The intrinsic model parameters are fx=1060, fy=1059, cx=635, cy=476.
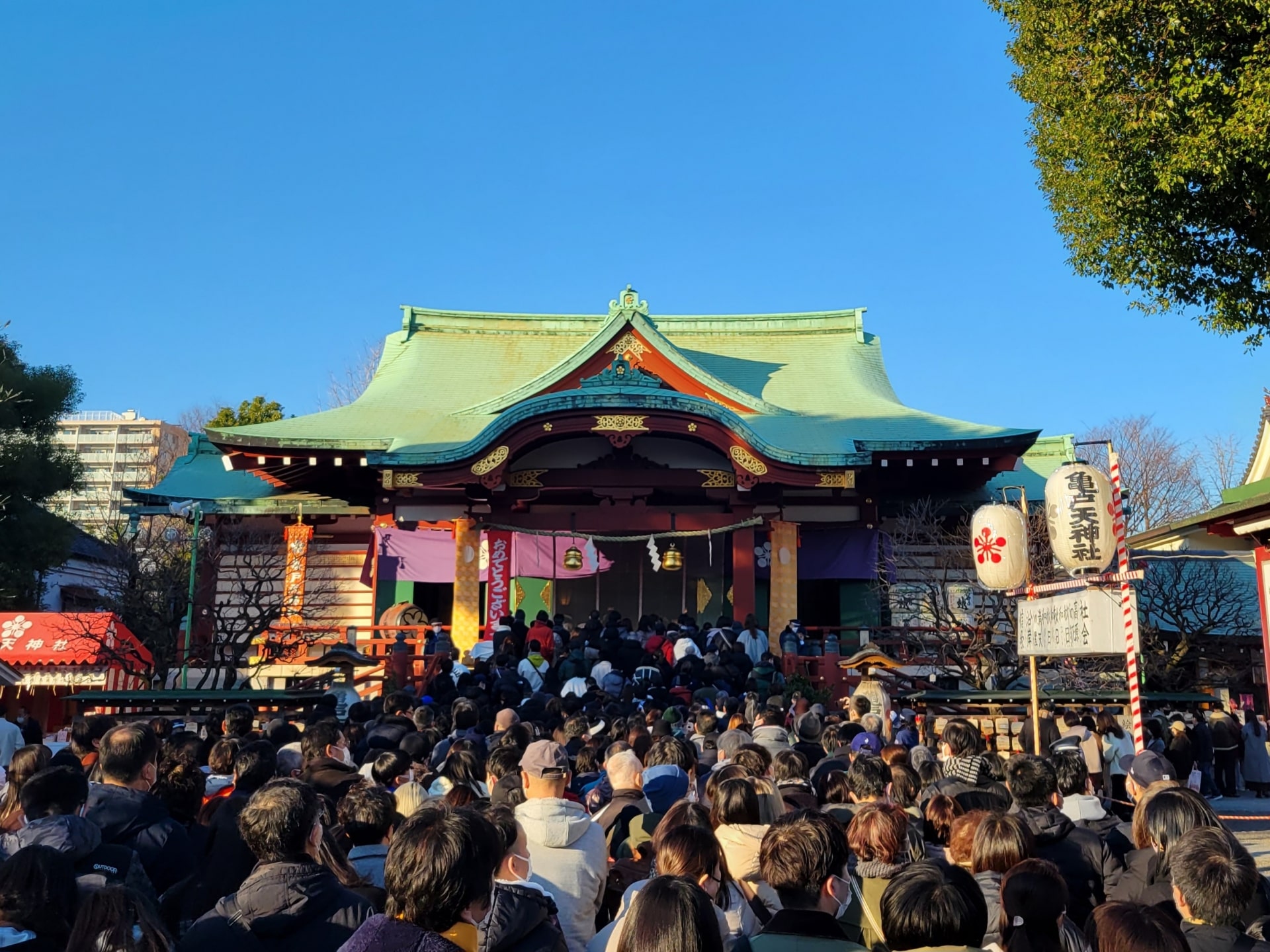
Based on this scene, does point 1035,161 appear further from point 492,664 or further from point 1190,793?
point 492,664

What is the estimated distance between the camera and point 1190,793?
156 inches

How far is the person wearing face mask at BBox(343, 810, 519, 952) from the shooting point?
8.36ft

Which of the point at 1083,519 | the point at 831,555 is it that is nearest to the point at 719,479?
the point at 831,555

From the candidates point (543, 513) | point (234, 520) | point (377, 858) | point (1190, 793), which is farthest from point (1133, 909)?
point (234, 520)

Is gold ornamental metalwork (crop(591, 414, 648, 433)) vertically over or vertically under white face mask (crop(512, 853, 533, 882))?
over

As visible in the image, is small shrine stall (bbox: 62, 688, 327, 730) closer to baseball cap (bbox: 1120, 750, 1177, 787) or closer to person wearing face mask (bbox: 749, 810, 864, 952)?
baseball cap (bbox: 1120, 750, 1177, 787)

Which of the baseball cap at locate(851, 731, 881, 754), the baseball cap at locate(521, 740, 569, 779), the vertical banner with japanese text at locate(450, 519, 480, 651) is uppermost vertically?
the vertical banner with japanese text at locate(450, 519, 480, 651)

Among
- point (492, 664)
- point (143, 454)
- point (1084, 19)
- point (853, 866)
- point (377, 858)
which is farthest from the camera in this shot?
point (143, 454)

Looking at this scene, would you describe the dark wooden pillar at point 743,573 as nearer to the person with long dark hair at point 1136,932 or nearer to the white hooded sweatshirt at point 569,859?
the white hooded sweatshirt at point 569,859

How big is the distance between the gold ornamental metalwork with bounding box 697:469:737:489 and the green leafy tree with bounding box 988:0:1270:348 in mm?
9006

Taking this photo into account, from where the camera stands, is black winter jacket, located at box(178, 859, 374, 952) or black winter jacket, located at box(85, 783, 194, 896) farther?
black winter jacket, located at box(85, 783, 194, 896)

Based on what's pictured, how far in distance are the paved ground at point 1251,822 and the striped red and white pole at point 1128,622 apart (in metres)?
1.52

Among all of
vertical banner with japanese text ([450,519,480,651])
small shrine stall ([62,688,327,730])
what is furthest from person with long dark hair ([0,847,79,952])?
vertical banner with japanese text ([450,519,480,651])

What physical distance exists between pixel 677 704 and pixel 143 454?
81805 millimetres
